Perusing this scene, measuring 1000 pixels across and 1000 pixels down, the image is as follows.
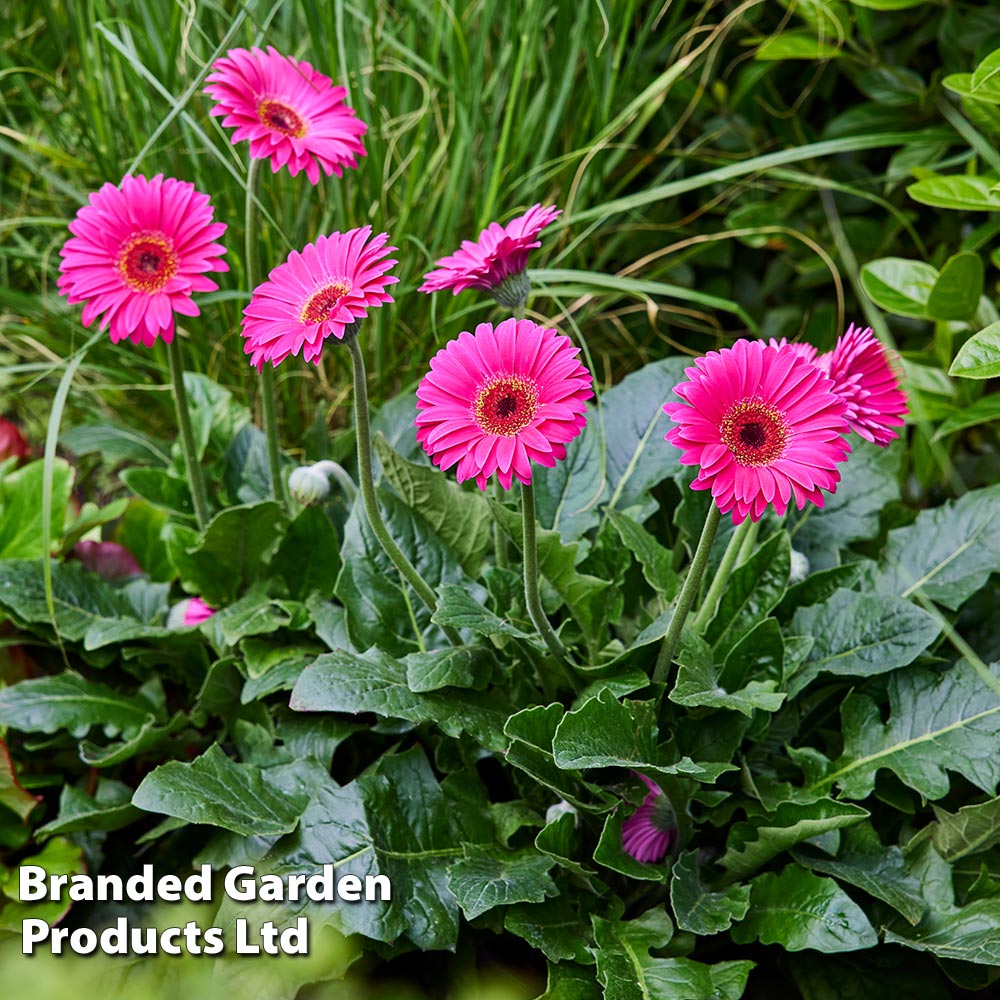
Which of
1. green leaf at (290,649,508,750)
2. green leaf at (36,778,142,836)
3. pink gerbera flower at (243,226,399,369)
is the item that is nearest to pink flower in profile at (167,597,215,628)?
green leaf at (36,778,142,836)

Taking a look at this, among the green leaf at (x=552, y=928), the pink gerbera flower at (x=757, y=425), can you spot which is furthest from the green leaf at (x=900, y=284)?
the green leaf at (x=552, y=928)

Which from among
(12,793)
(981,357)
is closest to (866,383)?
(981,357)

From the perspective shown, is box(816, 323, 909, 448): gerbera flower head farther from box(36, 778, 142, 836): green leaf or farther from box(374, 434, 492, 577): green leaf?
box(36, 778, 142, 836): green leaf

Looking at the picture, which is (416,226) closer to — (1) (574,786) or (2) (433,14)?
(2) (433,14)

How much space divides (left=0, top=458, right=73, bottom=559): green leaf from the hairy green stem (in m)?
0.92

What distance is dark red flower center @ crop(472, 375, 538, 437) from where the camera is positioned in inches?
35.2

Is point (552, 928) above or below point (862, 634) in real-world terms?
below

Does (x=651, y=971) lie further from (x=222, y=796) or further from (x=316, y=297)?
(x=316, y=297)

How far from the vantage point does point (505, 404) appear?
35.4 inches

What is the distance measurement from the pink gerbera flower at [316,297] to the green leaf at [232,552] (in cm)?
43

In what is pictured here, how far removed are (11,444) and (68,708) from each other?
0.57 m

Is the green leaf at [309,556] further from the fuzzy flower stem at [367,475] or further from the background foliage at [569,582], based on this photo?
the fuzzy flower stem at [367,475]

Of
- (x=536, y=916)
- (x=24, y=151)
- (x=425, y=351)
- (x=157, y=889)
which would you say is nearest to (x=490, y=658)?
(x=536, y=916)

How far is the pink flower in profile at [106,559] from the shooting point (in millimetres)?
1588
